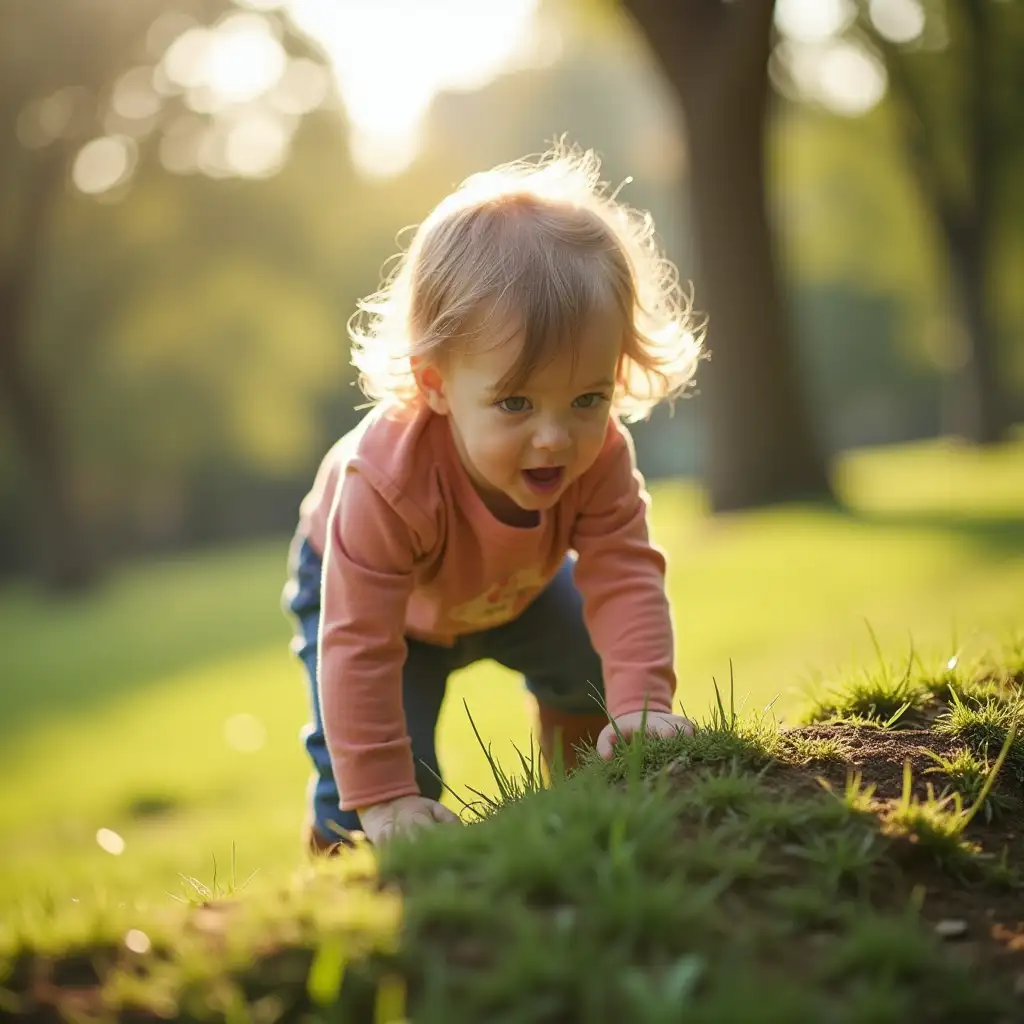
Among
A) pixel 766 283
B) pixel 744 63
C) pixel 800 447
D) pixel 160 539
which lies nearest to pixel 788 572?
pixel 800 447

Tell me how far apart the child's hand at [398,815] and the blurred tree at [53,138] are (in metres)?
18.1

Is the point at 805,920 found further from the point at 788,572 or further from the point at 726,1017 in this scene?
the point at 788,572

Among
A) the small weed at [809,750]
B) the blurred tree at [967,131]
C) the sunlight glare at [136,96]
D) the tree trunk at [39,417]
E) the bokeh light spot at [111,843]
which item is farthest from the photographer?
the sunlight glare at [136,96]

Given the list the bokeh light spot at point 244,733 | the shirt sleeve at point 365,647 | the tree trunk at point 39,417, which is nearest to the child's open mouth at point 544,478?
the shirt sleeve at point 365,647

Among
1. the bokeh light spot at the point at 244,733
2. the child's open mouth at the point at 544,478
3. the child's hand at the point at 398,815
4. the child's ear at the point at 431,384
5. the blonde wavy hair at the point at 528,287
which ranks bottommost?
the bokeh light spot at the point at 244,733

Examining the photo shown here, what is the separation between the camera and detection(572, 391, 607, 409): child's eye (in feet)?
8.45

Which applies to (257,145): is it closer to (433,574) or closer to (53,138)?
(53,138)

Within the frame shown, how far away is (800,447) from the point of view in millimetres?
10258

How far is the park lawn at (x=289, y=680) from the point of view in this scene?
4.59 m

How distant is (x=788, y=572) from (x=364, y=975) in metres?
6.49

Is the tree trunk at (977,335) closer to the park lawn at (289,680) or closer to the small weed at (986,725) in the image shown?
the park lawn at (289,680)

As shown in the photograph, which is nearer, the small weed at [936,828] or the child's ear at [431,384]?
the small weed at [936,828]

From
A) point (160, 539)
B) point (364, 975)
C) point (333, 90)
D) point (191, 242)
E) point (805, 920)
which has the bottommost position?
point (160, 539)

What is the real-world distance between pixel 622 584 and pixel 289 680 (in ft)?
21.6
